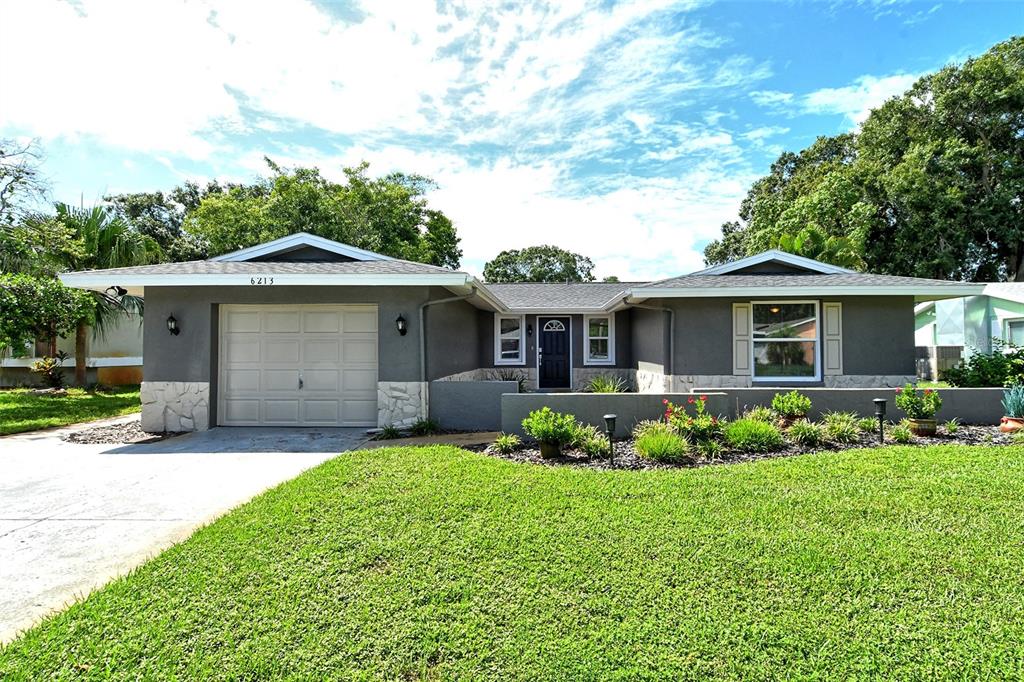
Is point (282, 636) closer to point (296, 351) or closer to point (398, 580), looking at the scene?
point (398, 580)

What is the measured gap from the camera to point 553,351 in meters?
15.4

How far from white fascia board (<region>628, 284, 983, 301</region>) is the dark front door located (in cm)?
526

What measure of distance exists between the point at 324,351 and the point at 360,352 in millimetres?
717

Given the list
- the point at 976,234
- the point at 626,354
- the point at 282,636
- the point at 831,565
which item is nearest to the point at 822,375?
the point at 626,354

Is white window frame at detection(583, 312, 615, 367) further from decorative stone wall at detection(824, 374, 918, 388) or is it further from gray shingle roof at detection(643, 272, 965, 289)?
decorative stone wall at detection(824, 374, 918, 388)

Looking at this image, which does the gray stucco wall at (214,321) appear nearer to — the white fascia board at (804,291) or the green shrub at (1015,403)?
the white fascia board at (804,291)

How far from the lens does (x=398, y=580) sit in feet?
11.0

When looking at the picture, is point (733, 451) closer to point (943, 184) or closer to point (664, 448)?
point (664, 448)

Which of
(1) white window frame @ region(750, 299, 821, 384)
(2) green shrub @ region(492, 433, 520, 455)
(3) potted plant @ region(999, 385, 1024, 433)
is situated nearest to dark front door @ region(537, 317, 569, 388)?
(1) white window frame @ region(750, 299, 821, 384)

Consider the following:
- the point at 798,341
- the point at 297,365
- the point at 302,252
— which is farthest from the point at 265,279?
the point at 798,341

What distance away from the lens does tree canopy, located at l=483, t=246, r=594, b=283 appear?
51750 millimetres

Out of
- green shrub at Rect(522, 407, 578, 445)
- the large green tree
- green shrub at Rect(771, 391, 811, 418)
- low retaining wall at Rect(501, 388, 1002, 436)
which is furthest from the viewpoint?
the large green tree

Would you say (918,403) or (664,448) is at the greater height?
(918,403)

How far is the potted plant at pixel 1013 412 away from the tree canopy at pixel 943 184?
41.6 ft
